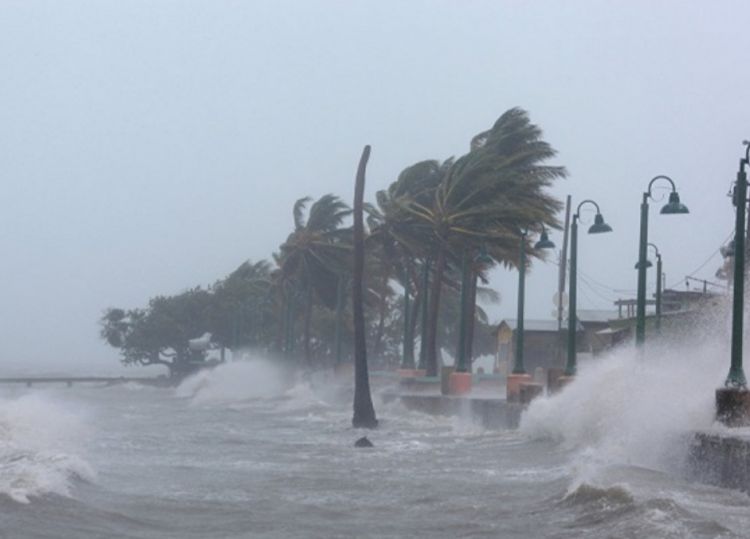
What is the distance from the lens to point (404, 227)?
2012 inches

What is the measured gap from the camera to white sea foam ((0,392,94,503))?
45.0 ft

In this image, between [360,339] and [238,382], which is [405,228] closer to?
[360,339]

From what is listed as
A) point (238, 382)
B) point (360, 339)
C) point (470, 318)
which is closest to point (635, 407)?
point (360, 339)

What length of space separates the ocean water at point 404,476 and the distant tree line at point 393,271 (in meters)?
11.1

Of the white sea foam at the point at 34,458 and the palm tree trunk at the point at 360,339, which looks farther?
the palm tree trunk at the point at 360,339

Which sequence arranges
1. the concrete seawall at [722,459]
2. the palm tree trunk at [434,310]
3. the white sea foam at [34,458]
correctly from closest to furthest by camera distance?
the white sea foam at [34,458]
the concrete seawall at [722,459]
the palm tree trunk at [434,310]

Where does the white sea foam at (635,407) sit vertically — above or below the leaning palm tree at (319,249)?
below

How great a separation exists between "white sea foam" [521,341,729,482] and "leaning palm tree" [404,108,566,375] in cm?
1379

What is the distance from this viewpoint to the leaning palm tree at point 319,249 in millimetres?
67625

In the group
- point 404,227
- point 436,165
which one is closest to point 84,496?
point 404,227

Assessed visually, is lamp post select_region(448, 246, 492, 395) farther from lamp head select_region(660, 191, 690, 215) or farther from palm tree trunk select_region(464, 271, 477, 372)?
lamp head select_region(660, 191, 690, 215)

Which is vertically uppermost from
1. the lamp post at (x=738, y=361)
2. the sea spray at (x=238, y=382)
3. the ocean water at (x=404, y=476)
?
the lamp post at (x=738, y=361)

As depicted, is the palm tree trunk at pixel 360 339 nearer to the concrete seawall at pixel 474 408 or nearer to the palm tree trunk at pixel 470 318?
the concrete seawall at pixel 474 408

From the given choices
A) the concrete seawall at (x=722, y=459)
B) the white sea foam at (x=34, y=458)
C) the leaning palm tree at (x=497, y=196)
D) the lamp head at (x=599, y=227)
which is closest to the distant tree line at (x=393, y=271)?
the leaning palm tree at (x=497, y=196)
